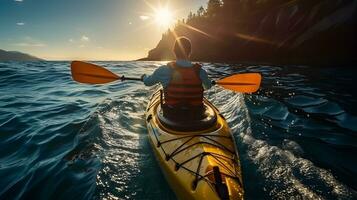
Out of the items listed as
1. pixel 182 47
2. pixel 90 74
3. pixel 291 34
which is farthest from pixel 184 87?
pixel 291 34

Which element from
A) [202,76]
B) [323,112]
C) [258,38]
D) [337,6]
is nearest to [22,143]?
[202,76]

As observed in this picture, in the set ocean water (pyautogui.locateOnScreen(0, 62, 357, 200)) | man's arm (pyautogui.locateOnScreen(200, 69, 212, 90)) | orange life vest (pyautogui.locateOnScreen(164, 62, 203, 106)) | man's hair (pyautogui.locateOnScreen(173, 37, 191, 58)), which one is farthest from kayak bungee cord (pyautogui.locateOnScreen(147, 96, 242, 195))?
man's hair (pyautogui.locateOnScreen(173, 37, 191, 58))

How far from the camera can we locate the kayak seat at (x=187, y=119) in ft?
16.4

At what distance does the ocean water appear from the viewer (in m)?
4.12

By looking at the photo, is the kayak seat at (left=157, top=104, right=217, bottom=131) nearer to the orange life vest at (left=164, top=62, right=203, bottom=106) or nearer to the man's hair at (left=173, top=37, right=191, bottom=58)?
the orange life vest at (left=164, top=62, right=203, bottom=106)

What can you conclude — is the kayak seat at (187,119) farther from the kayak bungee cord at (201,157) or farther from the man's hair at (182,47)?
the man's hair at (182,47)

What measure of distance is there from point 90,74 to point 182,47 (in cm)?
327

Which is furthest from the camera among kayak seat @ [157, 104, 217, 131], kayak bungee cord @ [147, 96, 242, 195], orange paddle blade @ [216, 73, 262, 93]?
orange paddle blade @ [216, 73, 262, 93]

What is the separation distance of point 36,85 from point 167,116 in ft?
35.5

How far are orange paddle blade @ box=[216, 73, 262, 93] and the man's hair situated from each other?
221 cm

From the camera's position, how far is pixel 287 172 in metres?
4.35

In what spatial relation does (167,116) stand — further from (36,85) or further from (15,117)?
(36,85)

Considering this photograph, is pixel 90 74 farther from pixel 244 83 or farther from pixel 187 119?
pixel 244 83

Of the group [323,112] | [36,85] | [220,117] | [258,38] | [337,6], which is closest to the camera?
[220,117]
